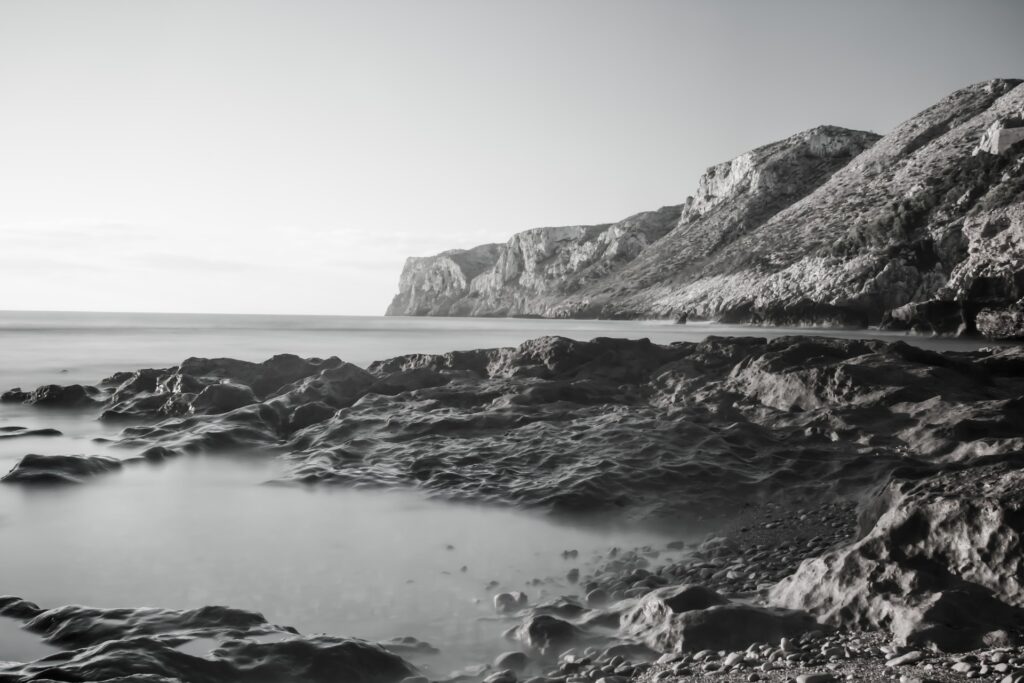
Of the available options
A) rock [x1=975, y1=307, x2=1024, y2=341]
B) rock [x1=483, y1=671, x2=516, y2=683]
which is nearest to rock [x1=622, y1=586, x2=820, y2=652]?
rock [x1=483, y1=671, x2=516, y2=683]

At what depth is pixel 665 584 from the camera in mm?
5883

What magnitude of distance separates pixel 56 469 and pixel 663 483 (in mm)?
9841

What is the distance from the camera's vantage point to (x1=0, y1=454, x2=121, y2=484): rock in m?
10.2

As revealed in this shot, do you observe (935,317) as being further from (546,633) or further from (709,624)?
(546,633)

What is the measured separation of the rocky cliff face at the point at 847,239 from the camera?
4178 cm

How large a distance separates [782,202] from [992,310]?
66.8 m

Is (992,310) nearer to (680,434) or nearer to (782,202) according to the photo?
(680,434)

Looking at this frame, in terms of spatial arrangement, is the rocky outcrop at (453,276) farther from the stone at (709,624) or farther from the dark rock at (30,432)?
the stone at (709,624)

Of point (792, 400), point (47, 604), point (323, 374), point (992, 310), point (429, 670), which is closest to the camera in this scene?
point (429, 670)

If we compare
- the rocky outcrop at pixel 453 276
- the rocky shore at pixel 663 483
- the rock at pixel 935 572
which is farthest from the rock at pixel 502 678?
the rocky outcrop at pixel 453 276

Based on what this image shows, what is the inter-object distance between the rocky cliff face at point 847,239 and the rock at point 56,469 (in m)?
39.8

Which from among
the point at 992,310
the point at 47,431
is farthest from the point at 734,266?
the point at 47,431

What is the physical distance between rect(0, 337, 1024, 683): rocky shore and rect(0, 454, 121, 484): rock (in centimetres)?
5

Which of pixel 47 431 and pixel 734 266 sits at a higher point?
pixel 734 266
